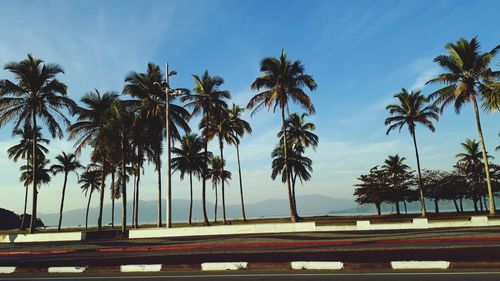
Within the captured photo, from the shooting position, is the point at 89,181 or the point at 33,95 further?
the point at 89,181

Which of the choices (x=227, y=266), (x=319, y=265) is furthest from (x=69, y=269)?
(x=319, y=265)

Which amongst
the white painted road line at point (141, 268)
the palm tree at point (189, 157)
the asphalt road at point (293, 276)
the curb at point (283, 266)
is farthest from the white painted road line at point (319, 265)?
the palm tree at point (189, 157)

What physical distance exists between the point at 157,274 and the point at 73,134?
1272 inches

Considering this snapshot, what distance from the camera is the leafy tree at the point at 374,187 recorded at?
6538 cm

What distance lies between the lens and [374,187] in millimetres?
66000

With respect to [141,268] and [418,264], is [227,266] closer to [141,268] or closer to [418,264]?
[141,268]

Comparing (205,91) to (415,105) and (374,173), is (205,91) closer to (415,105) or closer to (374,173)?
(415,105)

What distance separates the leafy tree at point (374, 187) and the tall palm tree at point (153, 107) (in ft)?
132

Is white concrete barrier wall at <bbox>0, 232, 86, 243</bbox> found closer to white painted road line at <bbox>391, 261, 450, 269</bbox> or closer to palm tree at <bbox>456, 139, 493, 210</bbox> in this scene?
white painted road line at <bbox>391, 261, 450, 269</bbox>

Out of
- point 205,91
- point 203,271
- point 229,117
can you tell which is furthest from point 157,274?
point 229,117

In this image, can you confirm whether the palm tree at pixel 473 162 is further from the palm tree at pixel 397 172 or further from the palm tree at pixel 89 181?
the palm tree at pixel 89 181

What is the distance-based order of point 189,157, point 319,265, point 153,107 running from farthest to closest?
point 189,157, point 153,107, point 319,265

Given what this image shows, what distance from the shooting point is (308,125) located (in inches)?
2174

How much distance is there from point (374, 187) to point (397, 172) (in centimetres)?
479
